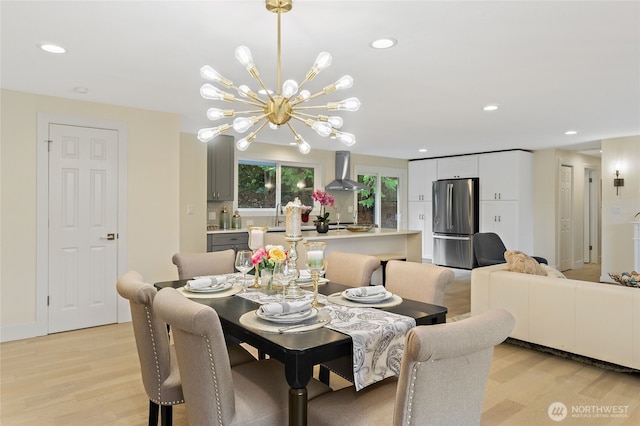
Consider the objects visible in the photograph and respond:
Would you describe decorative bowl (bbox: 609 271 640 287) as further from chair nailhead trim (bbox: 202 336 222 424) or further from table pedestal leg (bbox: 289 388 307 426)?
chair nailhead trim (bbox: 202 336 222 424)

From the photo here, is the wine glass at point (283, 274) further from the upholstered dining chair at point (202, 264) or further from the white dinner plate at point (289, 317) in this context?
the upholstered dining chair at point (202, 264)

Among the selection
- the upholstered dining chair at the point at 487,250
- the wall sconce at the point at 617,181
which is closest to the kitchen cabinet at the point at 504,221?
the wall sconce at the point at 617,181

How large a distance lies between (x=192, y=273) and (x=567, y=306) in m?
2.83

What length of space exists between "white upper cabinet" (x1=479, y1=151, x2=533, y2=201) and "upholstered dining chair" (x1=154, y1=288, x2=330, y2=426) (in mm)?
6578

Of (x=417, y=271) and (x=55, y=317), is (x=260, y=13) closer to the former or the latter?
(x=417, y=271)

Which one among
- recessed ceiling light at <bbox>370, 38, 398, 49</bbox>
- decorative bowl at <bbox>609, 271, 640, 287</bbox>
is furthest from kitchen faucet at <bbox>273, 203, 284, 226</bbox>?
decorative bowl at <bbox>609, 271, 640, 287</bbox>

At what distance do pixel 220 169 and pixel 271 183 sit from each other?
1.21 m

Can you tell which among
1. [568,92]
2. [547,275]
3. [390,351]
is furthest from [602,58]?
[390,351]

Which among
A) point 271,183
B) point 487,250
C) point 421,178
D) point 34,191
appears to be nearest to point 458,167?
point 421,178

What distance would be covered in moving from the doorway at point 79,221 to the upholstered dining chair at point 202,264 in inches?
58.9

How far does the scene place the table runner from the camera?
1.50 meters

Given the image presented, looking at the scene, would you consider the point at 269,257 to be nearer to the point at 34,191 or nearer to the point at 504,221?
the point at 34,191

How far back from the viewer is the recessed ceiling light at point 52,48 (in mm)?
Result: 2680

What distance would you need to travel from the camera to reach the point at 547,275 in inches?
136
